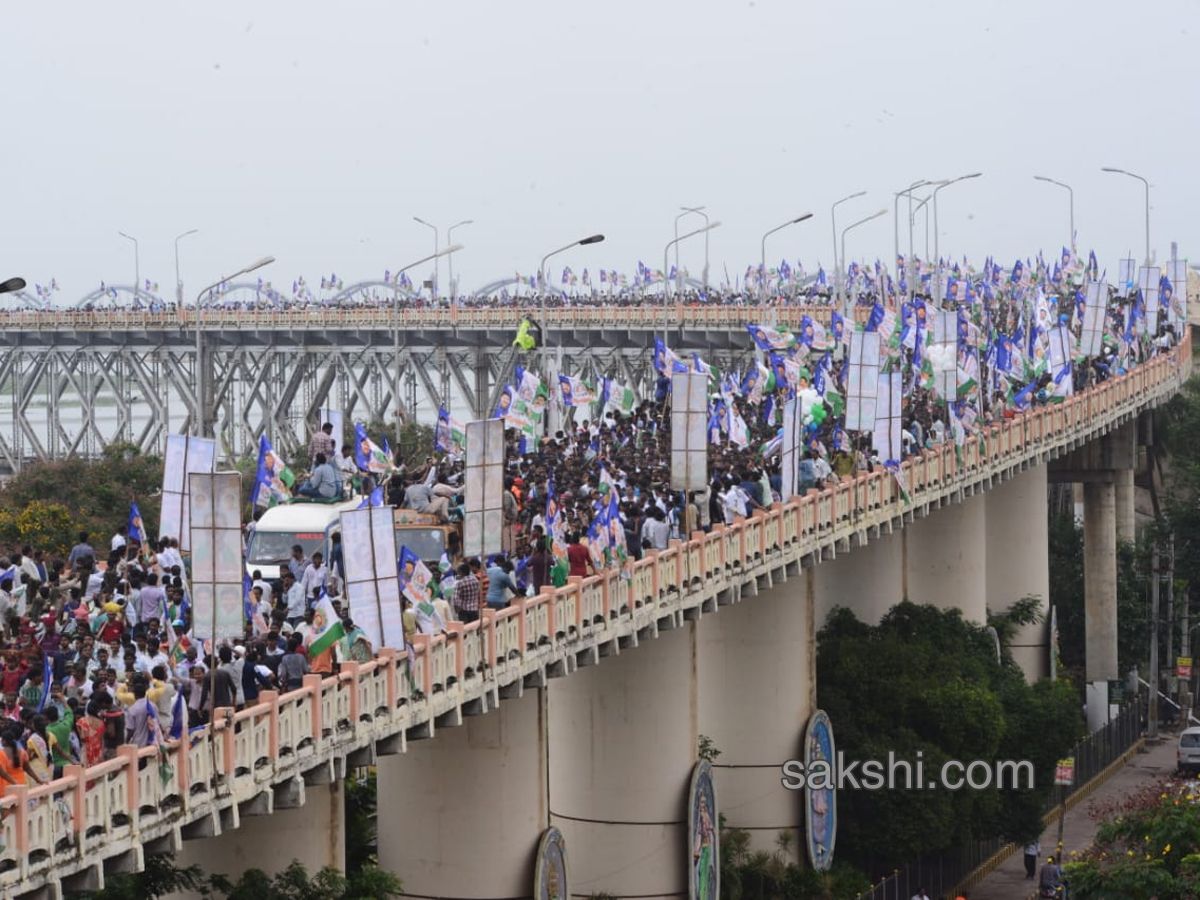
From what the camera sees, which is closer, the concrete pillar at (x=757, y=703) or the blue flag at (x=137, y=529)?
the blue flag at (x=137, y=529)

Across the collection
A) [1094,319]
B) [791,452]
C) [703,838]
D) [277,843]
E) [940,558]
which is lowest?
[703,838]

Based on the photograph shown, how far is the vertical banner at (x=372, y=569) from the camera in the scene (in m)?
25.9

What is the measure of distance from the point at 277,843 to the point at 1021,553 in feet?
144

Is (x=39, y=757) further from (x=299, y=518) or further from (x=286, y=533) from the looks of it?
(x=299, y=518)

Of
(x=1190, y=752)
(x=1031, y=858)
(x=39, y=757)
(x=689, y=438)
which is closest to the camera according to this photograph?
(x=39, y=757)

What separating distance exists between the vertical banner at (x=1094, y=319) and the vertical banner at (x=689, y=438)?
32.9m

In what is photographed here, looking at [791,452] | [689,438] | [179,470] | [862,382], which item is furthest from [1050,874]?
[179,470]

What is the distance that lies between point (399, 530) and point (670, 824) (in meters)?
8.74

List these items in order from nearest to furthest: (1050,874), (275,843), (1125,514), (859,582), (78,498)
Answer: (275,843)
(1050,874)
(859,582)
(78,498)
(1125,514)

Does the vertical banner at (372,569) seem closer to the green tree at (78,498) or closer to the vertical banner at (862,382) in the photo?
the vertical banner at (862,382)

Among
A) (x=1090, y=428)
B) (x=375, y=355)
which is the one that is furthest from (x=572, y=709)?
(x=375, y=355)

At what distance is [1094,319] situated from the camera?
6881 cm

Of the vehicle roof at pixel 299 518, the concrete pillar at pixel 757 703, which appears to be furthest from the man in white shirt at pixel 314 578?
the concrete pillar at pixel 757 703

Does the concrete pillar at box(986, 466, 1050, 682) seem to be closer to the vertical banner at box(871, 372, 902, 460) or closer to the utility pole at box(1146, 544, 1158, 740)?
the utility pole at box(1146, 544, 1158, 740)
